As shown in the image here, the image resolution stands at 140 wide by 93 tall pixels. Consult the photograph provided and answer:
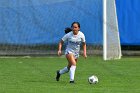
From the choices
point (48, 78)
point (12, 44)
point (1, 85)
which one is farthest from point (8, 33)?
point (1, 85)

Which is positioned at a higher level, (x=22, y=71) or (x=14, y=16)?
(x=14, y=16)

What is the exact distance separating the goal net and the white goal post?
1.55m

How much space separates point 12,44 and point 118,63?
661 centimetres

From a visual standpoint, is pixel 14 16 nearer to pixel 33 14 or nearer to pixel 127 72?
pixel 33 14

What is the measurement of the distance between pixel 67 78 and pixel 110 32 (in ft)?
30.2

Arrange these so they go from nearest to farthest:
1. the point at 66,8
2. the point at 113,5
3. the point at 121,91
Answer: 1. the point at 121,91
2. the point at 113,5
3. the point at 66,8

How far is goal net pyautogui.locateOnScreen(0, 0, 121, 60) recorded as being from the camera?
28062 millimetres

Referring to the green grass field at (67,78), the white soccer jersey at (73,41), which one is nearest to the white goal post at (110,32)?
the green grass field at (67,78)

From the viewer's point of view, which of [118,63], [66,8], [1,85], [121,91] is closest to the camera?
[121,91]

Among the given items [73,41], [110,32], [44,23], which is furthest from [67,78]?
[44,23]

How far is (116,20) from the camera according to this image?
26.9 metres

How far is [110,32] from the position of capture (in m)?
26.3

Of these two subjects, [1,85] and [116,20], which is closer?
[1,85]

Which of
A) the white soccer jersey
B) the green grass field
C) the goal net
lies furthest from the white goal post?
the white soccer jersey
